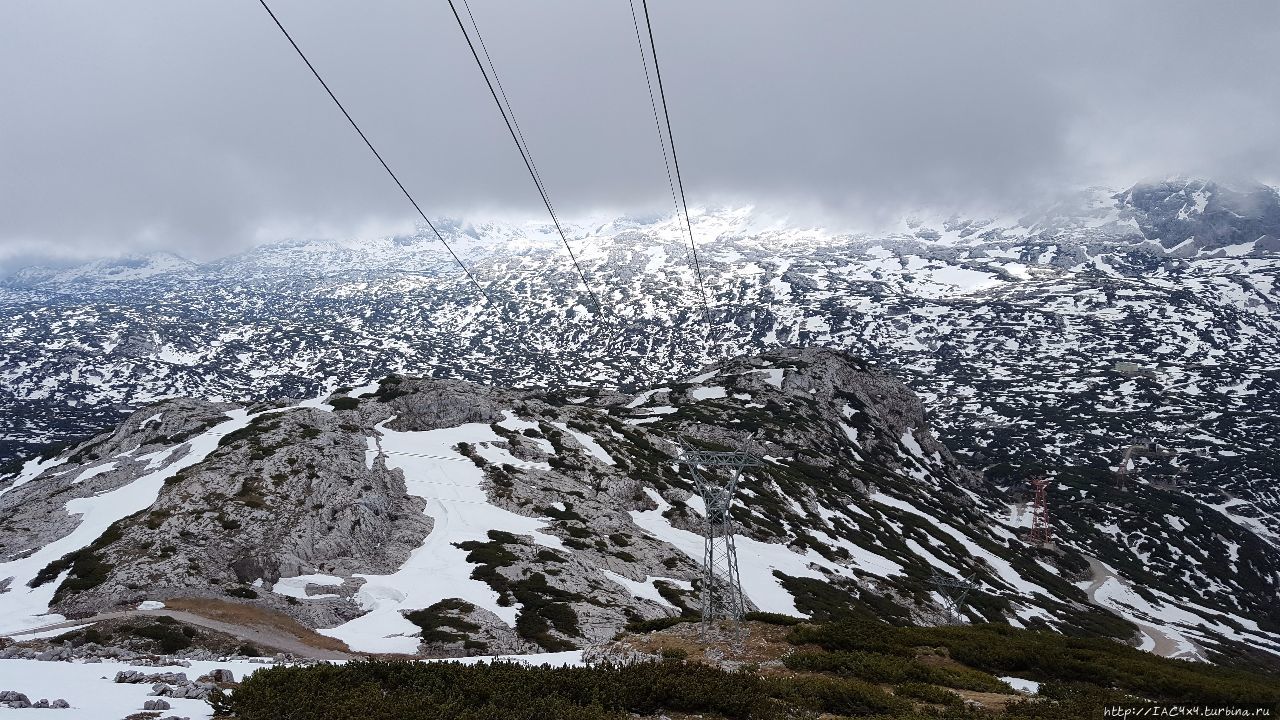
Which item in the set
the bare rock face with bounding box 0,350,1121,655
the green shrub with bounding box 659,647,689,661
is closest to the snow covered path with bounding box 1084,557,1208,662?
the bare rock face with bounding box 0,350,1121,655

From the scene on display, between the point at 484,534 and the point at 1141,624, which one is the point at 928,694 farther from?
the point at 1141,624

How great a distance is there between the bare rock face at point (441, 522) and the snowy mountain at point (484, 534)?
0.81 ft

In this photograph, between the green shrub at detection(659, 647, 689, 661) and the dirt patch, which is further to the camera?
the dirt patch

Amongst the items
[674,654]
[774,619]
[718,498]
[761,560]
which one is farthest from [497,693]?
[761,560]

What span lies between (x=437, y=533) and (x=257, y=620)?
19.0 m

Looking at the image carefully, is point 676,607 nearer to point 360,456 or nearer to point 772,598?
point 772,598

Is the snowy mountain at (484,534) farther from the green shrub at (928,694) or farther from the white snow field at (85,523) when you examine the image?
the green shrub at (928,694)

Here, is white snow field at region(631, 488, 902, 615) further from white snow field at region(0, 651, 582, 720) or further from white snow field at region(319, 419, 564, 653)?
white snow field at region(0, 651, 582, 720)

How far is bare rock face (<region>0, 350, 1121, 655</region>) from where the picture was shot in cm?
3912

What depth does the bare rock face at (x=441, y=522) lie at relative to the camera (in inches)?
1540

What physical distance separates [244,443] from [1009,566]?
117 meters

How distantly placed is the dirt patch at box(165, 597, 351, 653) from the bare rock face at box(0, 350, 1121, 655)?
2.22ft

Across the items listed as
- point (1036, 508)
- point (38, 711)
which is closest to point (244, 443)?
point (38, 711)

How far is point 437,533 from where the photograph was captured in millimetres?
54062
